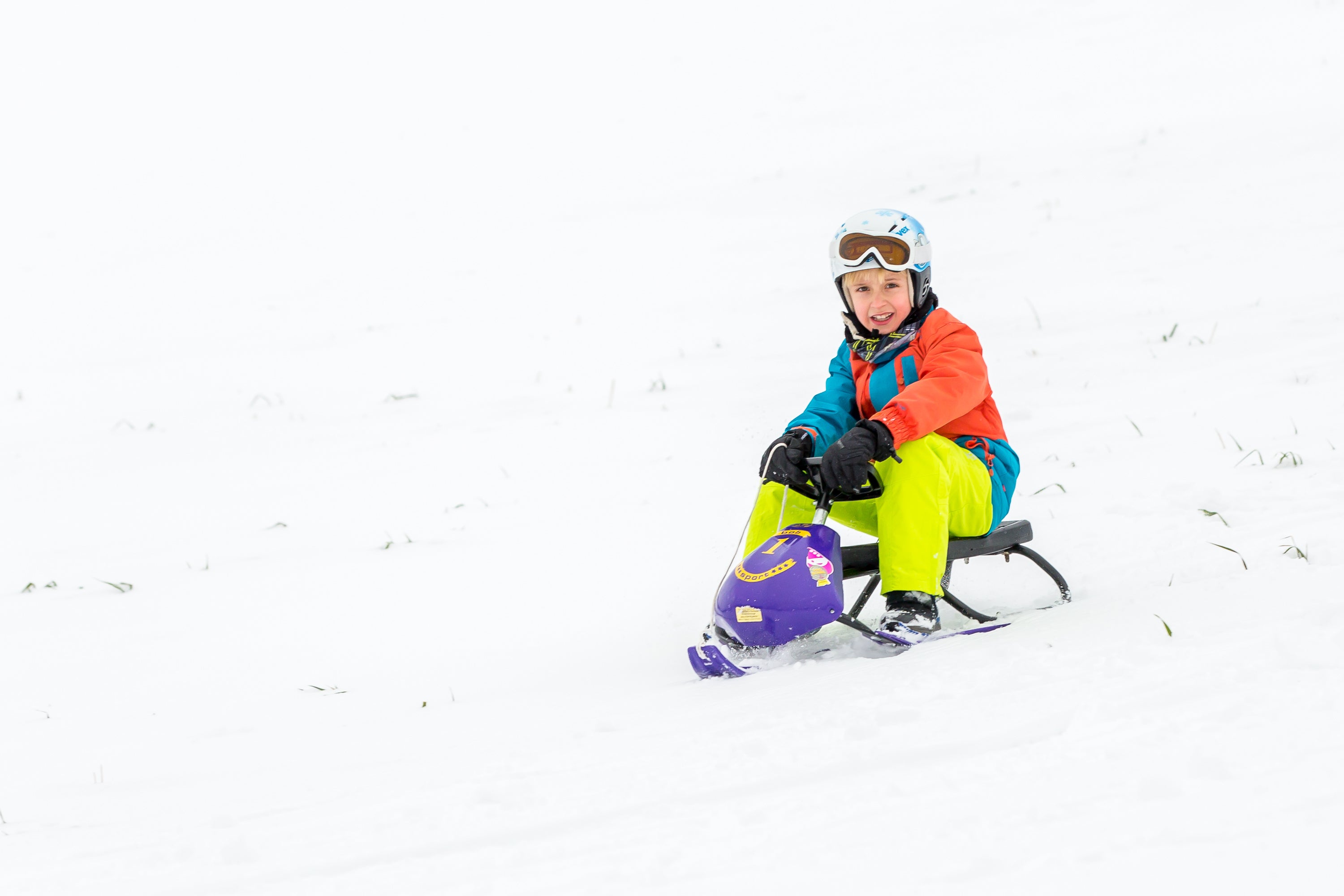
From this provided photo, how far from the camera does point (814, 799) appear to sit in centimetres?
269

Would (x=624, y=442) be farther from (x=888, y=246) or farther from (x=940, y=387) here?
(x=940, y=387)

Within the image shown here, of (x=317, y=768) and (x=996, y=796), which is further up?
(x=996, y=796)

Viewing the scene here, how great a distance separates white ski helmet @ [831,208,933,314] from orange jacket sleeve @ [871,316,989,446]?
0.20m

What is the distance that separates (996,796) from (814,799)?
1.33 feet

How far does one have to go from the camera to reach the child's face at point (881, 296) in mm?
4395

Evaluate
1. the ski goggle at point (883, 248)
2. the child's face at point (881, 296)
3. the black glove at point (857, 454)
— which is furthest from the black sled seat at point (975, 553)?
the ski goggle at point (883, 248)

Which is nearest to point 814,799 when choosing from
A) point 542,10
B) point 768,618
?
point 768,618

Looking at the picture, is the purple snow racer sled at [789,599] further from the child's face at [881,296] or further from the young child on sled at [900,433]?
the child's face at [881,296]

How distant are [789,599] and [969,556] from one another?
75 centimetres

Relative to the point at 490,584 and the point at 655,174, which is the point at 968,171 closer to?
the point at 655,174

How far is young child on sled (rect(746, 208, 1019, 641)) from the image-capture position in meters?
3.87

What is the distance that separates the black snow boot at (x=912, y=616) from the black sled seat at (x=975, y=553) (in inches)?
Answer: 6.3

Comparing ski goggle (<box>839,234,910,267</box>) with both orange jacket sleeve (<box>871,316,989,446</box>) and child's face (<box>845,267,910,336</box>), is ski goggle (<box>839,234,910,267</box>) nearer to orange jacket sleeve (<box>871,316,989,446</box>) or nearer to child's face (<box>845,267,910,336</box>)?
child's face (<box>845,267,910,336</box>)

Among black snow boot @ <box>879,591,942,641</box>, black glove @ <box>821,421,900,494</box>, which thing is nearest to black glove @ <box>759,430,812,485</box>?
black glove @ <box>821,421,900,494</box>
